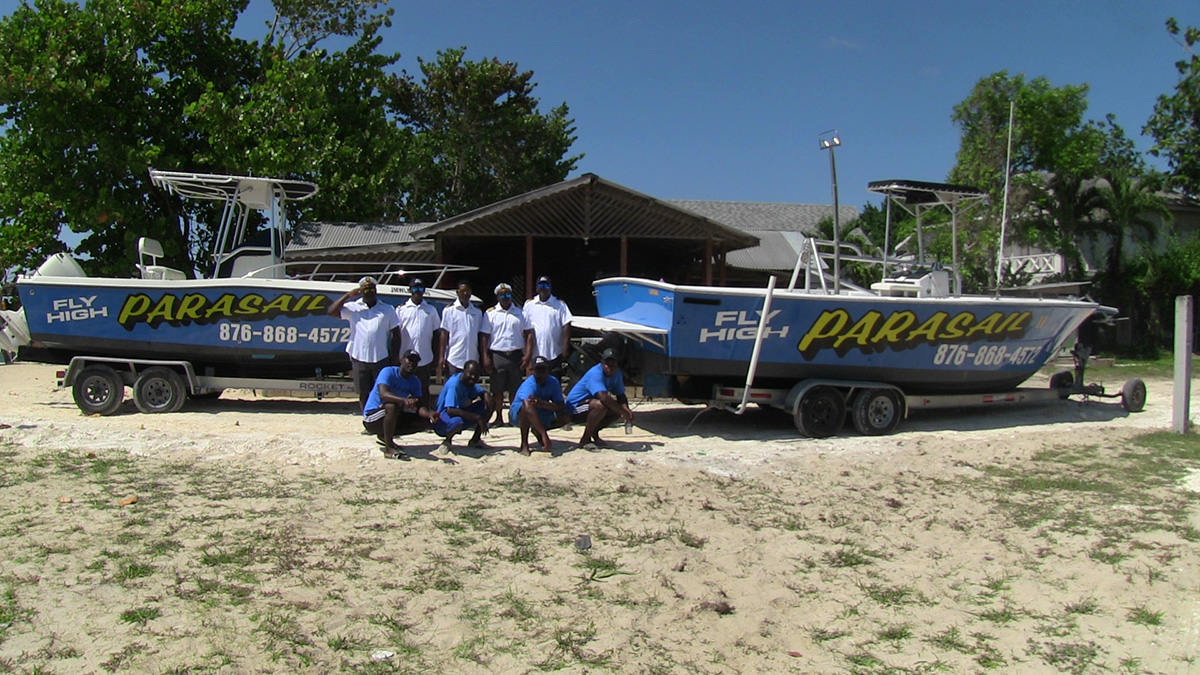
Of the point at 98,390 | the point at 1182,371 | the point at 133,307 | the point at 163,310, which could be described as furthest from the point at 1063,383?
the point at 98,390

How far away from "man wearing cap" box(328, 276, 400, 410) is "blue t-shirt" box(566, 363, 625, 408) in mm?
1905

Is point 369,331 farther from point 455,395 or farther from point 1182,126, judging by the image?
point 1182,126

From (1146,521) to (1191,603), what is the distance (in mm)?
1550

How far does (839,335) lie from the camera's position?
952 centimetres

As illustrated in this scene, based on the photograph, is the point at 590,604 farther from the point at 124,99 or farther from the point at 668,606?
the point at 124,99

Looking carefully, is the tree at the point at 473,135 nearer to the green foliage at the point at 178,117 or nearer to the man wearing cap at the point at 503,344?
the green foliage at the point at 178,117

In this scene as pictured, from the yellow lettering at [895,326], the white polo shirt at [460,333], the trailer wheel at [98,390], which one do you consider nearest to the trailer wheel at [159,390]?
the trailer wheel at [98,390]

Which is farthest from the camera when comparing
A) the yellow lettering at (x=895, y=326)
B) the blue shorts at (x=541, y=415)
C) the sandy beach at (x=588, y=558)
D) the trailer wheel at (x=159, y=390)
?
the trailer wheel at (x=159, y=390)

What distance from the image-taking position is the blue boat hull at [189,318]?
1041 cm

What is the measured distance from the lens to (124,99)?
70.2 ft

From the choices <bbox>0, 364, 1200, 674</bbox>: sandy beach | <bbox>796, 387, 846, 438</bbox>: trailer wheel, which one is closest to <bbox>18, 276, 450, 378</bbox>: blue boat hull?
<bbox>0, 364, 1200, 674</bbox>: sandy beach

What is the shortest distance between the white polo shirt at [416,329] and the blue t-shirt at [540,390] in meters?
1.51

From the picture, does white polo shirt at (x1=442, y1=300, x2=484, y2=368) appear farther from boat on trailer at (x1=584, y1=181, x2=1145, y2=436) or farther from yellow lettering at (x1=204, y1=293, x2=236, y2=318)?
yellow lettering at (x1=204, y1=293, x2=236, y2=318)

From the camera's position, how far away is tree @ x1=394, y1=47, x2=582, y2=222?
2556 centimetres
